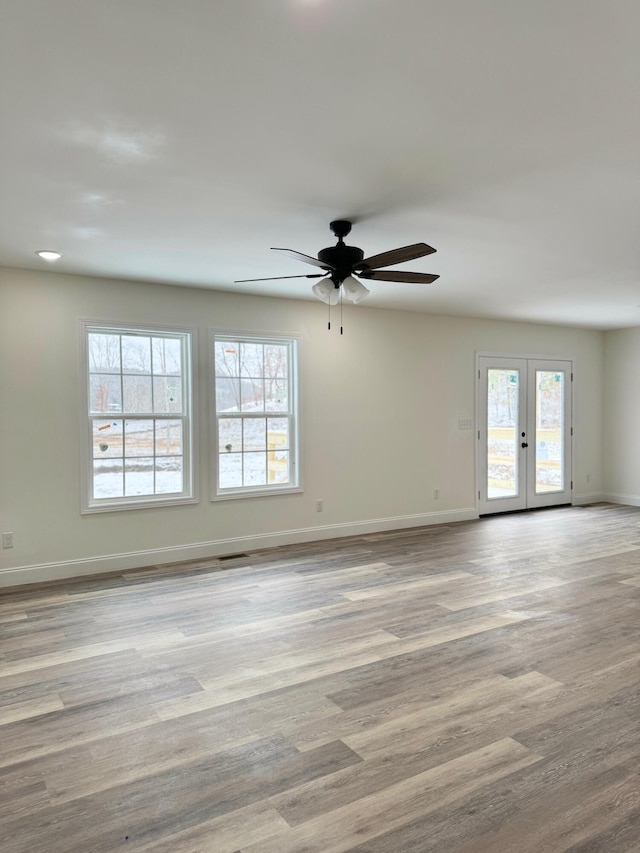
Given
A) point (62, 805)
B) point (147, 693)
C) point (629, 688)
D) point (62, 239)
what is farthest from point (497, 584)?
point (62, 239)

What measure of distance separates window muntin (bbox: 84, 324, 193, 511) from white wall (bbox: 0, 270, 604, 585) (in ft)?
0.47

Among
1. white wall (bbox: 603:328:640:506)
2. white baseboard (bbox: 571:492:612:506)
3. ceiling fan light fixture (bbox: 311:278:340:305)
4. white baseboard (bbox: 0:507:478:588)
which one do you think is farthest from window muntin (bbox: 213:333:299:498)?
white wall (bbox: 603:328:640:506)

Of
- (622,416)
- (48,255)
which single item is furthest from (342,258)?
(622,416)

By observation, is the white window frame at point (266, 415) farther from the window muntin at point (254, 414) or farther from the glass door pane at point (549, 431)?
the glass door pane at point (549, 431)

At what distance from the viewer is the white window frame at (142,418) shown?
16.5 feet

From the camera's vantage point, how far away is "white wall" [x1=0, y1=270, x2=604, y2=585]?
4.80 meters

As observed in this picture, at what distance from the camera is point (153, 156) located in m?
2.69

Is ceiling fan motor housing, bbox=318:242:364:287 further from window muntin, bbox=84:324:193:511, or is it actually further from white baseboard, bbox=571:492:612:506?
white baseboard, bbox=571:492:612:506

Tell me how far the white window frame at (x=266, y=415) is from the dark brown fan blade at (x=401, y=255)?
8.24ft

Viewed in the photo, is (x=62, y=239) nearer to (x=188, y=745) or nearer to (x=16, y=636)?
(x=16, y=636)

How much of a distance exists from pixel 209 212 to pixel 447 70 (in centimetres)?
178

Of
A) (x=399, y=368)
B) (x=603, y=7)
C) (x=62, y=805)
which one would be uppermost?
(x=603, y=7)

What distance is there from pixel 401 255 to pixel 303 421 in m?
3.05

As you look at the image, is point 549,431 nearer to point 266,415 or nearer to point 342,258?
point 266,415
